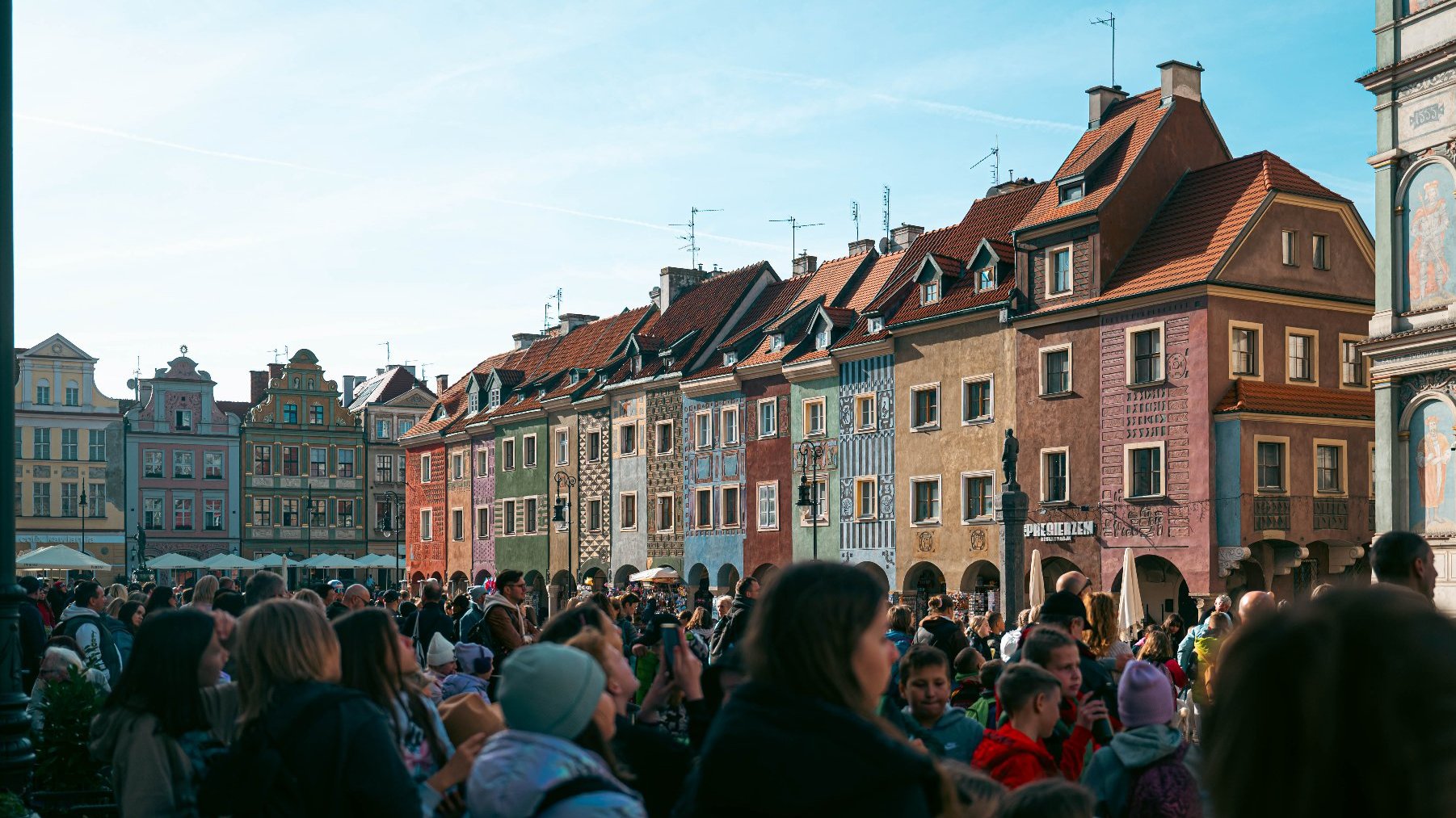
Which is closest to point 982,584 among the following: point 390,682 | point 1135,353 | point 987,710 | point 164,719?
point 1135,353

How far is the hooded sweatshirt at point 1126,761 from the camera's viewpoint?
566 cm

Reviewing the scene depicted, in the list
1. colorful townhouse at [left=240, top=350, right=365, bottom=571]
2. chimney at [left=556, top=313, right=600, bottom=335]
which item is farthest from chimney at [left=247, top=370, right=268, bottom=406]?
chimney at [left=556, top=313, right=600, bottom=335]

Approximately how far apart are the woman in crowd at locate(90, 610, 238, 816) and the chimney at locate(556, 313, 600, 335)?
55.8m

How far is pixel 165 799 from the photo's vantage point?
17.3 feet

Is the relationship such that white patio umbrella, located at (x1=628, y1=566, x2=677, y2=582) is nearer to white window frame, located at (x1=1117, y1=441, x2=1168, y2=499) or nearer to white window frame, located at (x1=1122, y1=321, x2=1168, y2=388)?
white window frame, located at (x1=1117, y1=441, x2=1168, y2=499)

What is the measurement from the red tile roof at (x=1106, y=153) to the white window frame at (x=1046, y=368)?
2.89 m

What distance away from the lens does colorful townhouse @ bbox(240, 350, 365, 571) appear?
7388 centimetres

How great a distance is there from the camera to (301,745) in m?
4.44

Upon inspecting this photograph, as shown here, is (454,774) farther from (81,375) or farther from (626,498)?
(81,375)

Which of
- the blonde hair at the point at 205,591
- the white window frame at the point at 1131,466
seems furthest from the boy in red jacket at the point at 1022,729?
the white window frame at the point at 1131,466

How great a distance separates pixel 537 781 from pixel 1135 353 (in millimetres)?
30717

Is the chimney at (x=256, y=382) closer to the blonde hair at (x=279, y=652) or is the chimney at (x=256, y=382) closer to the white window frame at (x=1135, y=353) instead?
the white window frame at (x=1135, y=353)

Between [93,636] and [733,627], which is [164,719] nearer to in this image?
[733,627]

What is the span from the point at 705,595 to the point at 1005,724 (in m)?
38.1
